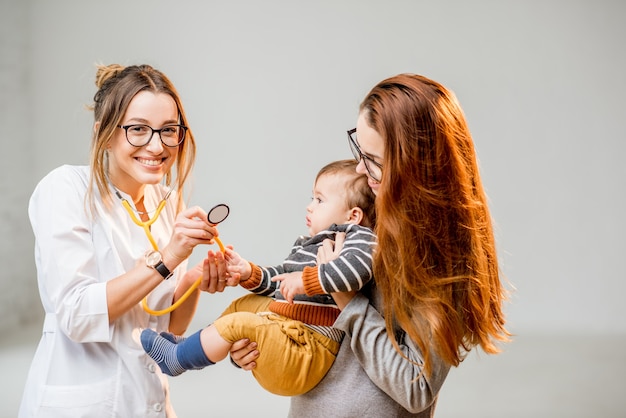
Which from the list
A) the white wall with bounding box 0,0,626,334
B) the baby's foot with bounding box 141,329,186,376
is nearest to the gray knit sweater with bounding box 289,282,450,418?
the baby's foot with bounding box 141,329,186,376

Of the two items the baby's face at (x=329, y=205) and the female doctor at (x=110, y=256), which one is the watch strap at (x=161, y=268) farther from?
the baby's face at (x=329, y=205)

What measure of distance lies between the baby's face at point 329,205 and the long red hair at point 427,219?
306mm

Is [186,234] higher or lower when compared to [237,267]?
higher

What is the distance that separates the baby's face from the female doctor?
352 mm

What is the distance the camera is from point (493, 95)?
5.90 m

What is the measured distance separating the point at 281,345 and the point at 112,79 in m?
1.02

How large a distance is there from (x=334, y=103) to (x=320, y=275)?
367cm

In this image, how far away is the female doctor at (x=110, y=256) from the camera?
2.17 m

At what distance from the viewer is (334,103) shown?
5.61 meters

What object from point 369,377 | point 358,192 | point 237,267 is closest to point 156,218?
point 237,267

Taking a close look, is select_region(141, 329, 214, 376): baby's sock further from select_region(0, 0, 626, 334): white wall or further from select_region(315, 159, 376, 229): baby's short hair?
select_region(0, 0, 626, 334): white wall

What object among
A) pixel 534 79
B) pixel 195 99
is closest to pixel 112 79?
pixel 195 99

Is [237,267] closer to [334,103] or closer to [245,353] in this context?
[245,353]

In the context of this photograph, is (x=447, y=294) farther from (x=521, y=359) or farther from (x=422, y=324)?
(x=521, y=359)
